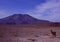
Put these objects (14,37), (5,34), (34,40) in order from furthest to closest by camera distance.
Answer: (5,34) < (14,37) < (34,40)

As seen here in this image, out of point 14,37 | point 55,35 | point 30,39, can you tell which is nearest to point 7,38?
point 14,37

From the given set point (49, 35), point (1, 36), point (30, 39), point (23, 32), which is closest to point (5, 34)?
point (1, 36)

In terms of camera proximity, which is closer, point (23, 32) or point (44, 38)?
point (44, 38)

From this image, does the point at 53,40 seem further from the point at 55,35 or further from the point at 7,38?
the point at 7,38

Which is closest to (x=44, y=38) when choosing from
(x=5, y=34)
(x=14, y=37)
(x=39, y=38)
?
(x=39, y=38)

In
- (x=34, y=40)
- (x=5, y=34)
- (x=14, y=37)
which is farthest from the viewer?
(x=5, y=34)

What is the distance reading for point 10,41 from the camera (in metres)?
16.6

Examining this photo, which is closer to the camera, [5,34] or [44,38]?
[44,38]

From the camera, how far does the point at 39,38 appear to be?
17.0 meters

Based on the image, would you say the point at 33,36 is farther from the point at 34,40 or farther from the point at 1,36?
the point at 1,36

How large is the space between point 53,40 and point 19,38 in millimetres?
3190

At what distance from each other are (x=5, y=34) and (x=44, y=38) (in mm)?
4293

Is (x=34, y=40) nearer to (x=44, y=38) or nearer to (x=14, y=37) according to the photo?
(x=44, y=38)

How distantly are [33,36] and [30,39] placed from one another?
1.12m
